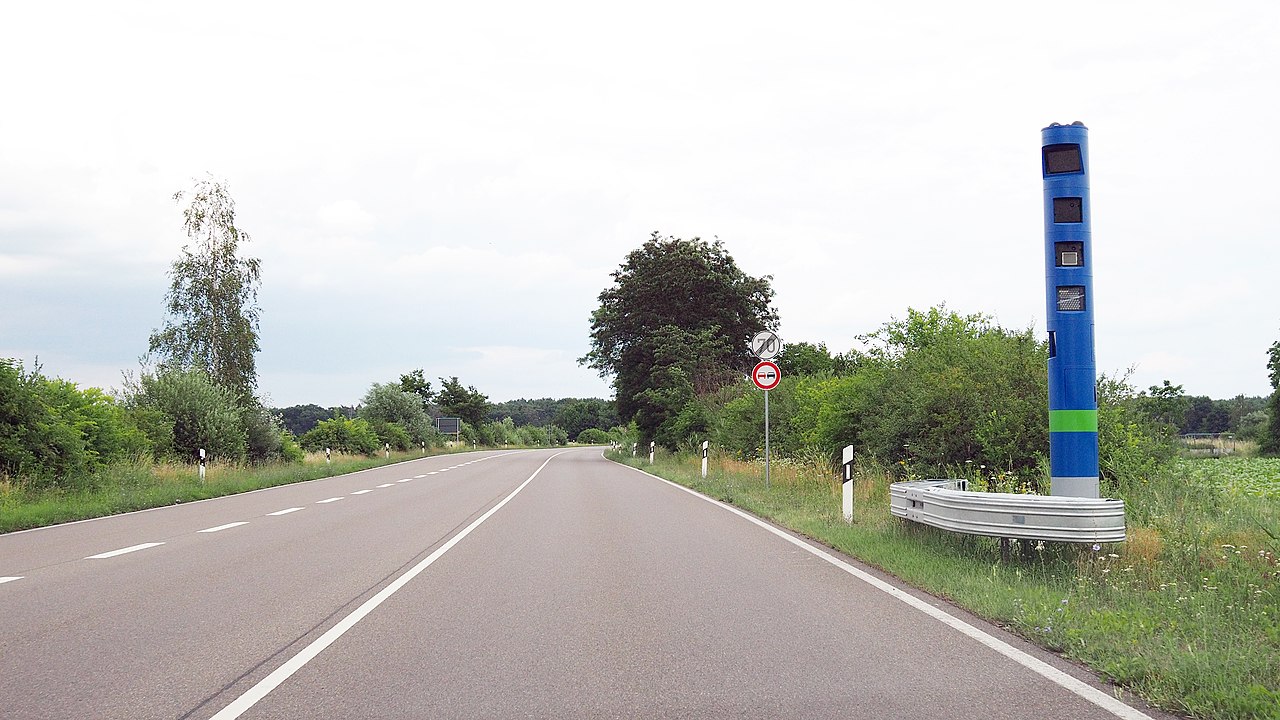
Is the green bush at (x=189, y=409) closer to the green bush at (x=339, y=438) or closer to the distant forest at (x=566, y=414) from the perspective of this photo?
the green bush at (x=339, y=438)

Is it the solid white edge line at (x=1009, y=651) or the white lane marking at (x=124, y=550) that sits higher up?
the solid white edge line at (x=1009, y=651)

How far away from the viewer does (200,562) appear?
10328 millimetres

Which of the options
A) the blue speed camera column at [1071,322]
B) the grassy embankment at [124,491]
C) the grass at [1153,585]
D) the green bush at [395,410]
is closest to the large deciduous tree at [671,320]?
the grassy embankment at [124,491]

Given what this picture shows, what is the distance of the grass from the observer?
493cm

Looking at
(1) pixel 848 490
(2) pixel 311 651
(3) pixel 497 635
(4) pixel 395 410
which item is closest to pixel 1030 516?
(3) pixel 497 635

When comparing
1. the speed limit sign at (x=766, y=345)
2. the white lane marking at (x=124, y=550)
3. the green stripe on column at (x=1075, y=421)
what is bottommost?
the white lane marking at (x=124, y=550)

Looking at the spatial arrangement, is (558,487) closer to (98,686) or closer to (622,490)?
(622,490)

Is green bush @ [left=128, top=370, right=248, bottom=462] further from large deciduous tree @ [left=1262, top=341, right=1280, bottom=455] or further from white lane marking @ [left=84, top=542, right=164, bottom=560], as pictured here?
large deciduous tree @ [left=1262, top=341, right=1280, bottom=455]

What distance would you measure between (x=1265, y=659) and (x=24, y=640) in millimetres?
7394

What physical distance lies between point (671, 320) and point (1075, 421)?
118 ft

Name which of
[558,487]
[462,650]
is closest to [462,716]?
[462,650]

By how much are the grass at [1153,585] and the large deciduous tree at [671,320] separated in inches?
1217

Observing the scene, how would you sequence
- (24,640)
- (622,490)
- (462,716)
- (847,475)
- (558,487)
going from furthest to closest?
1. (558,487)
2. (622,490)
3. (847,475)
4. (24,640)
5. (462,716)

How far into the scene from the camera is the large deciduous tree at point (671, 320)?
44281 mm
